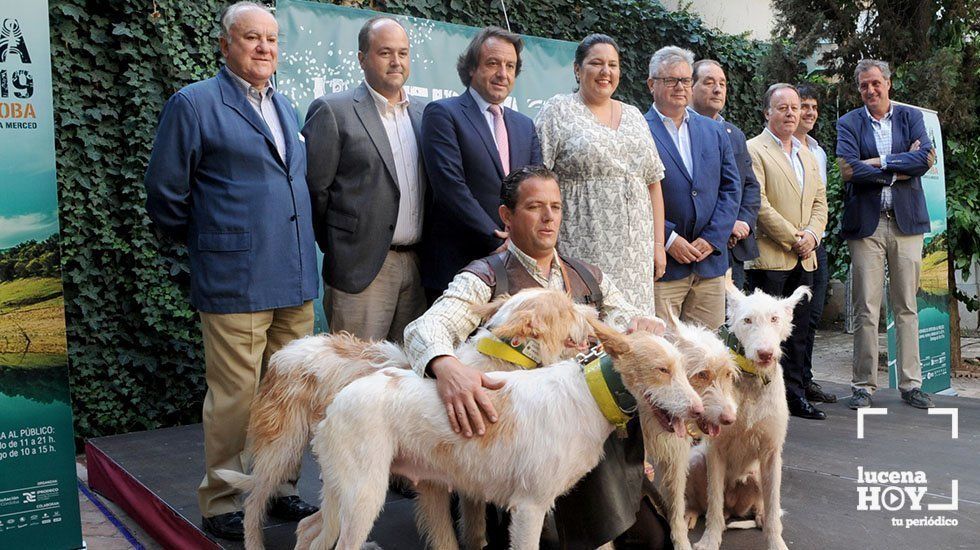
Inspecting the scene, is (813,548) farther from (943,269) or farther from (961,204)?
(961,204)

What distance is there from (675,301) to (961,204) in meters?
4.26

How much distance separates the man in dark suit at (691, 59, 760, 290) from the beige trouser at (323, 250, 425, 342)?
2.16 m

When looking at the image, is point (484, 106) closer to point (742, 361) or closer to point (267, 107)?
point (267, 107)

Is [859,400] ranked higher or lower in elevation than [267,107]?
lower

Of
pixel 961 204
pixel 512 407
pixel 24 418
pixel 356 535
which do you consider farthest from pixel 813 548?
pixel 961 204

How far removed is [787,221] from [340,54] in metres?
3.14

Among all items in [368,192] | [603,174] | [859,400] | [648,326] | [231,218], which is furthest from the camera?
[859,400]

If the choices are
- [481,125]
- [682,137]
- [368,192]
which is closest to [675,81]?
[682,137]

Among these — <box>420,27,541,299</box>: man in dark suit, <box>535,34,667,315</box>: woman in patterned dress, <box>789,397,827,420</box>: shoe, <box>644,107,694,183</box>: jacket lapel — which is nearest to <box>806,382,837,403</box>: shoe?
A: <box>789,397,827,420</box>: shoe

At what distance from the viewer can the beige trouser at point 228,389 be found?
3111mm

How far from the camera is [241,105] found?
315cm

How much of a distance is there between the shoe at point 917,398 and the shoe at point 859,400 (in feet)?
0.99

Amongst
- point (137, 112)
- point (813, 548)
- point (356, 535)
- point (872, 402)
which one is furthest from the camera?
point (872, 402)

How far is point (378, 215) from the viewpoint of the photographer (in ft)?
11.2
